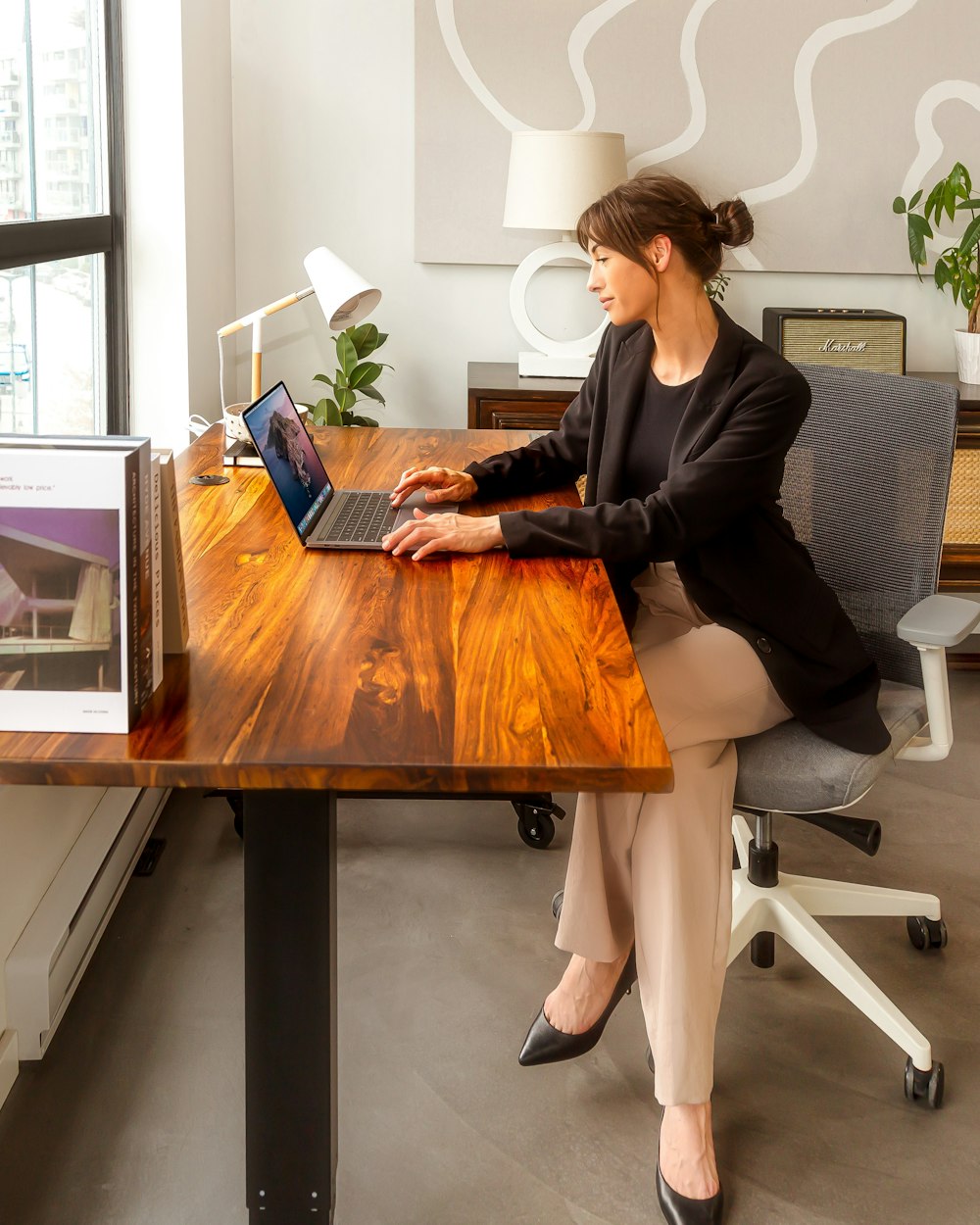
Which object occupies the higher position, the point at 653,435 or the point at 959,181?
the point at 959,181

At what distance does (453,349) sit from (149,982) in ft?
7.57

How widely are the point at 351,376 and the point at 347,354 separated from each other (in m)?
0.07

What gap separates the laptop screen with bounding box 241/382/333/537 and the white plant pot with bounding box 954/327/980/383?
2.26m

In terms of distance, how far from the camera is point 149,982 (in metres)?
2.05

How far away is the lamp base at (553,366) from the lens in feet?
11.6

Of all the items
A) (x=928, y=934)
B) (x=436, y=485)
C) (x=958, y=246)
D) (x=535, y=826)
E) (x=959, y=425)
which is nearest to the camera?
(x=436, y=485)

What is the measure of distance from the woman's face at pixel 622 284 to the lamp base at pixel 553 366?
164 centimetres

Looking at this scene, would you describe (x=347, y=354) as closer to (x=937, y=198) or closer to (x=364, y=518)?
(x=364, y=518)

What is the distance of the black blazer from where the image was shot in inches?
68.1

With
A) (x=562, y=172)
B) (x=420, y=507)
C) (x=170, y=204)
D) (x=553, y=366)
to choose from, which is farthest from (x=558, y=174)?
(x=420, y=507)

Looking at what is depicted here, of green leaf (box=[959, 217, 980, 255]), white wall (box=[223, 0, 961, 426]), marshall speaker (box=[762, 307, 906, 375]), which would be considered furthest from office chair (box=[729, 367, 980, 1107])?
white wall (box=[223, 0, 961, 426])

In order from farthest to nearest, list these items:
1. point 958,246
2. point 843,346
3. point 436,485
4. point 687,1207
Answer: point 958,246 < point 843,346 < point 436,485 < point 687,1207

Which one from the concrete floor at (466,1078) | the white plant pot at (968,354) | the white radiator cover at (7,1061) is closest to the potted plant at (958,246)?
the white plant pot at (968,354)

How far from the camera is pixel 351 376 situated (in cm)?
344
